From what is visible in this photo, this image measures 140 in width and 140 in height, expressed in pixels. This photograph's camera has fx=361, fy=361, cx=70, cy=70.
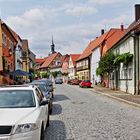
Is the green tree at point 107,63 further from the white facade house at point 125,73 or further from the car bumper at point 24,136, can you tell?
the car bumper at point 24,136

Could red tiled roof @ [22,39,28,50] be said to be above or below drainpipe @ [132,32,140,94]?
above

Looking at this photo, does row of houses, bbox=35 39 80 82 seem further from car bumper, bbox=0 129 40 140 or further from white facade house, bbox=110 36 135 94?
car bumper, bbox=0 129 40 140

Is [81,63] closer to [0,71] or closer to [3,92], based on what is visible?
[0,71]

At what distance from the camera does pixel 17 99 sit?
9.39 metres

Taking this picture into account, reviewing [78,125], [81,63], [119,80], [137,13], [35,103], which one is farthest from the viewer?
[81,63]

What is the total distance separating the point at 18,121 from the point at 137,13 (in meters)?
31.7

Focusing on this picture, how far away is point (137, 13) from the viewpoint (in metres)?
37.2

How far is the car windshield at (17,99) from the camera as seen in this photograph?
9.08m

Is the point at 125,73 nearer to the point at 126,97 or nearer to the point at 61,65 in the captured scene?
the point at 126,97

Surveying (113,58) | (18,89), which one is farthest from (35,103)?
(113,58)

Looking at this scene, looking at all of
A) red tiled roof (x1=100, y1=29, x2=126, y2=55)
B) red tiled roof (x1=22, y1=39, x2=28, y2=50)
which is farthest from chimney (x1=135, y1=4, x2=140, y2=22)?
red tiled roof (x1=22, y1=39, x2=28, y2=50)

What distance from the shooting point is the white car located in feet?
23.2

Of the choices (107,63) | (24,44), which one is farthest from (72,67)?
(107,63)

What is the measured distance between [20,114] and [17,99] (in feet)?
5.05
